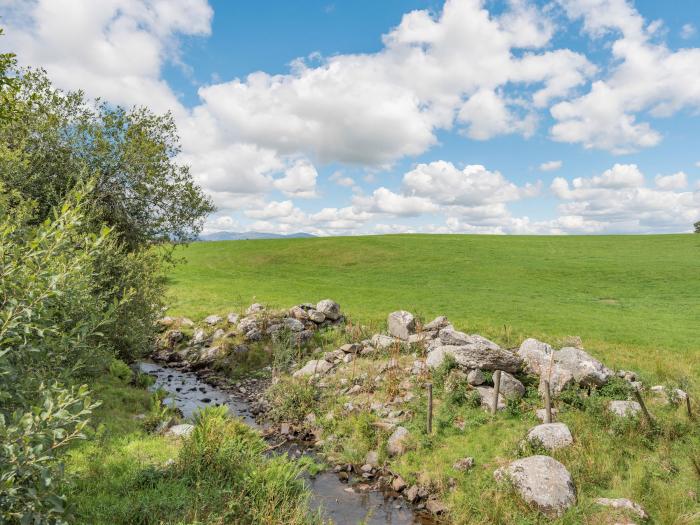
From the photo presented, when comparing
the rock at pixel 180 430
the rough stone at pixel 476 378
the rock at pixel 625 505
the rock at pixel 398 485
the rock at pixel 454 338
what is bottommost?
the rock at pixel 398 485

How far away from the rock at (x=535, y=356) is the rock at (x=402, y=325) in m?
7.74

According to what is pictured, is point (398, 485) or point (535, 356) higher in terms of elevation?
point (535, 356)

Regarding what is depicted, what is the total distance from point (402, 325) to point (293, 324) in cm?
804

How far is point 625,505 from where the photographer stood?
12789 mm

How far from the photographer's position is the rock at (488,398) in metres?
18.8

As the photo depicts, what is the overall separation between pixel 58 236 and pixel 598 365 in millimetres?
22552

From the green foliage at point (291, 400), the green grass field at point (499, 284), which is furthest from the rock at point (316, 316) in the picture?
the green foliage at point (291, 400)

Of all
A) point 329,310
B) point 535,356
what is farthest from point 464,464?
point 329,310

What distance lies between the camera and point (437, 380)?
21062 millimetres

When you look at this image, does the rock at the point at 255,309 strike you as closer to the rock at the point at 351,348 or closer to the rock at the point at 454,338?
the rock at the point at 351,348

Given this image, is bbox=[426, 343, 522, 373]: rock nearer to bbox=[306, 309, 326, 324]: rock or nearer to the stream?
the stream

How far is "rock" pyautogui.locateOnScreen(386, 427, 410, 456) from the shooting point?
17.2 m

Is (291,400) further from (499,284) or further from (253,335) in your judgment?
(499,284)

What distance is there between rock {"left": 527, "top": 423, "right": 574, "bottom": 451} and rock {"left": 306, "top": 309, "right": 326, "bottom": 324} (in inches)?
738
